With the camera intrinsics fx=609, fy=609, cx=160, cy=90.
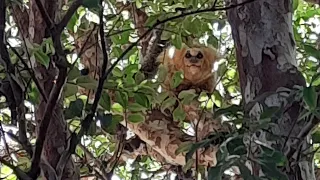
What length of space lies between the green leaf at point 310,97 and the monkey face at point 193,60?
211 cm

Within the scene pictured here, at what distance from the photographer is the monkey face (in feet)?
9.31

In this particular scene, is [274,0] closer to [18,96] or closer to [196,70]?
[18,96]

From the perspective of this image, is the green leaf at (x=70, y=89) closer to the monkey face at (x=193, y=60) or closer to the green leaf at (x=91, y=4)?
the green leaf at (x=91, y=4)

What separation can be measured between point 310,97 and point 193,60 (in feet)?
7.14

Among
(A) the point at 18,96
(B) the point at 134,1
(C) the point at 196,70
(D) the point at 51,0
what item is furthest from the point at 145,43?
(A) the point at 18,96

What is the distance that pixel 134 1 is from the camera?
1756 millimetres

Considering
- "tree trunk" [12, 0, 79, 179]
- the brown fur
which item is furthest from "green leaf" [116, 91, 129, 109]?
the brown fur

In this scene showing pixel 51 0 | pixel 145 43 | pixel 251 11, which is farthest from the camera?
pixel 145 43

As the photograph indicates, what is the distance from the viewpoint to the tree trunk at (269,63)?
94 centimetres

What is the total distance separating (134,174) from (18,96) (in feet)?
2.91

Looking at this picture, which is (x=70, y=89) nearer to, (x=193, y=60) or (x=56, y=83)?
(x=56, y=83)

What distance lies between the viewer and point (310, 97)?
707mm

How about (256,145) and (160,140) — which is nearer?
(256,145)

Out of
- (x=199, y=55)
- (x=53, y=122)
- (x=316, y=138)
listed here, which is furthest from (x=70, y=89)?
(x=199, y=55)
